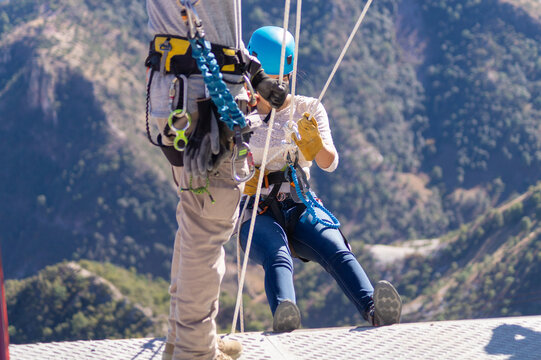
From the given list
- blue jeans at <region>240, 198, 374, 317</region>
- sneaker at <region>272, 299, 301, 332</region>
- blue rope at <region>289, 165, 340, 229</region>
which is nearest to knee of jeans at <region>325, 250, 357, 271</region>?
blue jeans at <region>240, 198, 374, 317</region>

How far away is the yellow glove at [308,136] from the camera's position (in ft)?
11.5

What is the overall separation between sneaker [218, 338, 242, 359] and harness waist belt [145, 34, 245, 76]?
1.08 metres

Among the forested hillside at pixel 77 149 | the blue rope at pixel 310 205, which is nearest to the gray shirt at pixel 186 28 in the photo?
the blue rope at pixel 310 205

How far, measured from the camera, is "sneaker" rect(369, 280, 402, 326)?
315cm

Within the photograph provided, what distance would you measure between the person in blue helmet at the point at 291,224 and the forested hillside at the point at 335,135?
46.8 metres

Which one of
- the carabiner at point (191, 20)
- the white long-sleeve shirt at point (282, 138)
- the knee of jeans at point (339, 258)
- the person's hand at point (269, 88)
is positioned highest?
the carabiner at point (191, 20)

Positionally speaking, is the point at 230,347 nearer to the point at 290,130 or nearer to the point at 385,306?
the point at 385,306

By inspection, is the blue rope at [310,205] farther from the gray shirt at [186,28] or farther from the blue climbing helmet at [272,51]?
the gray shirt at [186,28]

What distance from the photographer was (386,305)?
3.15m

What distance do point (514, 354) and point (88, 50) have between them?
221ft

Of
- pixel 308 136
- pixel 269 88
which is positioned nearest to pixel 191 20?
pixel 269 88

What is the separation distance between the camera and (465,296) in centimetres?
4531

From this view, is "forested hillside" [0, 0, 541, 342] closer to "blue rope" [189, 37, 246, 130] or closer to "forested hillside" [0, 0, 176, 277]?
"forested hillside" [0, 0, 176, 277]

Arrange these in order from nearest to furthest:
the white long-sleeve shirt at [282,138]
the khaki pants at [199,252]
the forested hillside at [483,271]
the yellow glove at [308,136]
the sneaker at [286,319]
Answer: the khaki pants at [199,252] < the sneaker at [286,319] < the yellow glove at [308,136] < the white long-sleeve shirt at [282,138] < the forested hillside at [483,271]
